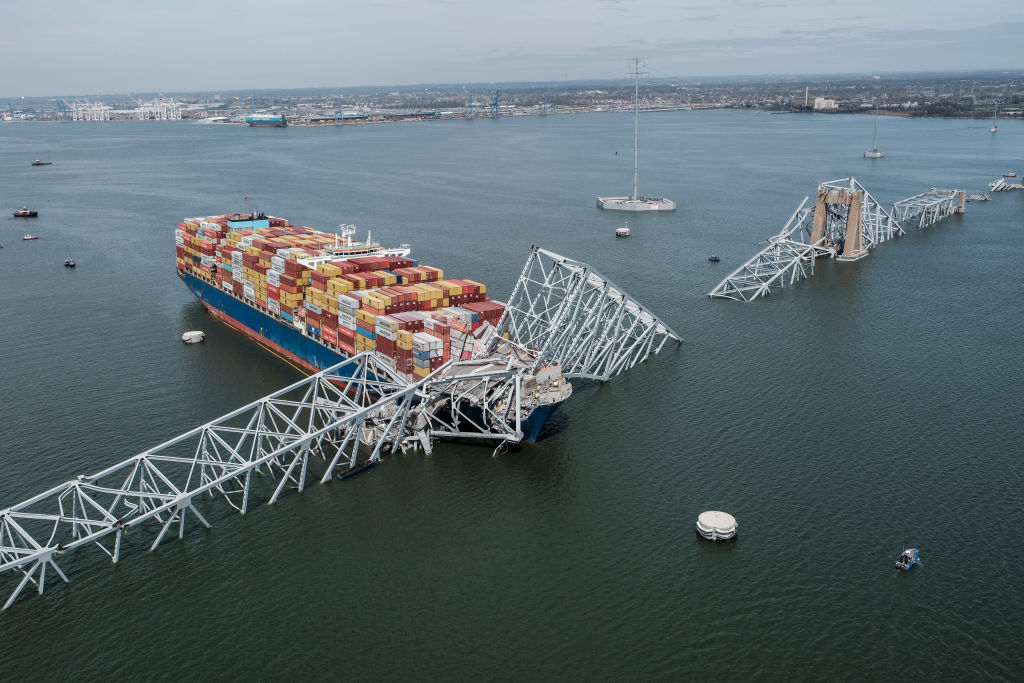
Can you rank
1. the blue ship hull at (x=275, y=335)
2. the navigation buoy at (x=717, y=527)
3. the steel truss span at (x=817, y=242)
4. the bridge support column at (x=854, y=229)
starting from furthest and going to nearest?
1. the bridge support column at (x=854, y=229)
2. the steel truss span at (x=817, y=242)
3. the blue ship hull at (x=275, y=335)
4. the navigation buoy at (x=717, y=527)

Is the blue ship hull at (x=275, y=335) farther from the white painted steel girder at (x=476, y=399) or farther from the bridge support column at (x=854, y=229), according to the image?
the bridge support column at (x=854, y=229)

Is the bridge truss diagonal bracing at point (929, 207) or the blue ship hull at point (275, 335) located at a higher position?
the bridge truss diagonal bracing at point (929, 207)

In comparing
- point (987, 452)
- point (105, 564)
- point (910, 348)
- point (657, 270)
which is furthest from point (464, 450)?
point (657, 270)

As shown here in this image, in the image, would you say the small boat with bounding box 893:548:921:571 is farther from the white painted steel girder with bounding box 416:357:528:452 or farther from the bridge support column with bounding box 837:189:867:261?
the bridge support column with bounding box 837:189:867:261

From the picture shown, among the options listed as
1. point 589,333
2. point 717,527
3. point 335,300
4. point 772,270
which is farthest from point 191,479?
point 772,270

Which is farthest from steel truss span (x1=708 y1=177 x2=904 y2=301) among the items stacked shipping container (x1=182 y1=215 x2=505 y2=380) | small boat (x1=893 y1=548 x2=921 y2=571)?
small boat (x1=893 y1=548 x2=921 y2=571)

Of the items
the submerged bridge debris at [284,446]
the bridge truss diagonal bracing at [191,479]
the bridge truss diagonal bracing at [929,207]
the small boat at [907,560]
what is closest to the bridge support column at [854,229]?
the bridge truss diagonal bracing at [929,207]

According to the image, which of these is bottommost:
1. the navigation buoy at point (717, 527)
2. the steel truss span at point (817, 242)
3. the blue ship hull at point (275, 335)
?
the navigation buoy at point (717, 527)
